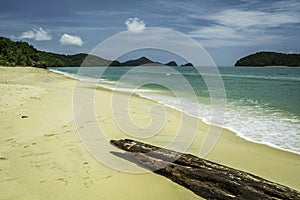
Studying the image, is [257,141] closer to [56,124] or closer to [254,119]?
[254,119]

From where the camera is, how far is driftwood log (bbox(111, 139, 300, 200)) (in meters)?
3.32

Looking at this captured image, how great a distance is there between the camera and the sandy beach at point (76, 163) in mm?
3797

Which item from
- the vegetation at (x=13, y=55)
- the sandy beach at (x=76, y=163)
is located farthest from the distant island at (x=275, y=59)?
the sandy beach at (x=76, y=163)

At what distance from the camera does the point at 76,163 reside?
476cm

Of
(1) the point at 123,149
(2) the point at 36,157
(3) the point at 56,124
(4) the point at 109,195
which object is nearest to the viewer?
(4) the point at 109,195

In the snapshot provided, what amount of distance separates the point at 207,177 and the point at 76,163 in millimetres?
2449

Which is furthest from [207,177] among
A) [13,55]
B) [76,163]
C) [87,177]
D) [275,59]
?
[275,59]

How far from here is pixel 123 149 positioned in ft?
17.8

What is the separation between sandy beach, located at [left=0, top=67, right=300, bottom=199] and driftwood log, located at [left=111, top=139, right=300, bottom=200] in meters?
0.17

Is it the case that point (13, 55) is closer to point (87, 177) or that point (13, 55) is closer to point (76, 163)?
point (76, 163)

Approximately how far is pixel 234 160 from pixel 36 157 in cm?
409

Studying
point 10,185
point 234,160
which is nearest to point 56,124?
point 10,185

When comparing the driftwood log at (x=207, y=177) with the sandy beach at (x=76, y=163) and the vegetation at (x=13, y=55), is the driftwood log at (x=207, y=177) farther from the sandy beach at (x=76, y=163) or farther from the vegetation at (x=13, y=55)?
the vegetation at (x=13, y=55)

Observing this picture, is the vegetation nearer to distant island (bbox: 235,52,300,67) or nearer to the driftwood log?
the driftwood log
